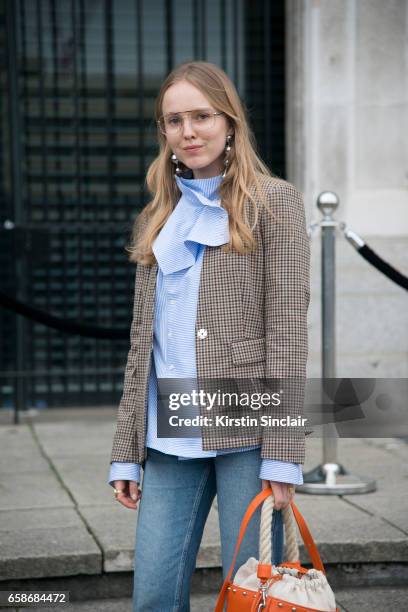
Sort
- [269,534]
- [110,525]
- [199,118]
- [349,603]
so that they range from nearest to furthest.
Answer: [269,534]
[199,118]
[349,603]
[110,525]

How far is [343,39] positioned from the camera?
283 inches

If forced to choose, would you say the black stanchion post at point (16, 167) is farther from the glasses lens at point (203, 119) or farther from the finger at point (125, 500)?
the glasses lens at point (203, 119)

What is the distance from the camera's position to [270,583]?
2.53 m

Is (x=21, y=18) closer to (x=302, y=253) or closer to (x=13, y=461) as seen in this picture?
(x=13, y=461)

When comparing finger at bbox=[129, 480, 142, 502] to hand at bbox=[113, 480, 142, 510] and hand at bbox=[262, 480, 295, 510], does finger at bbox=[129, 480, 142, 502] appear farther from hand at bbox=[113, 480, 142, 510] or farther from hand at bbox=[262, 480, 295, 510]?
hand at bbox=[262, 480, 295, 510]

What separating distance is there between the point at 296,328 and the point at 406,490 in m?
2.87

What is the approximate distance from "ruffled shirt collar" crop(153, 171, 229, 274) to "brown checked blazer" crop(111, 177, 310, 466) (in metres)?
0.05

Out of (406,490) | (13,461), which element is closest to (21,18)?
(13,461)

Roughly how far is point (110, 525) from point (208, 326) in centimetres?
212

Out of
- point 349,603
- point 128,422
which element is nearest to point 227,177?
point 128,422

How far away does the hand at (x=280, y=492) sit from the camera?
270 cm

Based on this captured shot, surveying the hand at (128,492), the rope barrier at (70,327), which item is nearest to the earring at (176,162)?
the hand at (128,492)

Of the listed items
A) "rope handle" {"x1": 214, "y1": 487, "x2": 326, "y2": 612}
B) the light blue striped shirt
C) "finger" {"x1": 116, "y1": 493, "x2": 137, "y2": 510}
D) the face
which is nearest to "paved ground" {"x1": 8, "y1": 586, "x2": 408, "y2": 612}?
"finger" {"x1": 116, "y1": 493, "x2": 137, "y2": 510}

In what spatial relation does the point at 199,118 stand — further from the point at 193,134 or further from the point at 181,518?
the point at 181,518
